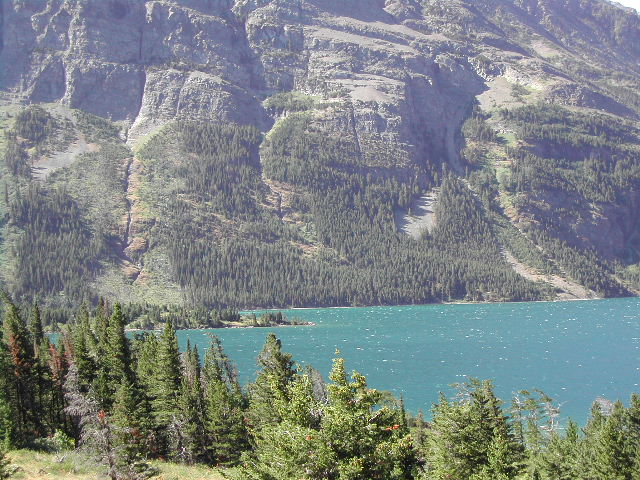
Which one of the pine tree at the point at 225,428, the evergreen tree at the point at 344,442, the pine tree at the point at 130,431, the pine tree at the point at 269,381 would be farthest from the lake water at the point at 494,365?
the evergreen tree at the point at 344,442

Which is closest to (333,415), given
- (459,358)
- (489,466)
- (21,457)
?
(489,466)

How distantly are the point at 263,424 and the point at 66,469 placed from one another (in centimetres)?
1492

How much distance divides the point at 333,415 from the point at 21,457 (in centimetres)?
3803

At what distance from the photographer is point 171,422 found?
66.7m

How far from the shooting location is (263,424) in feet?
178

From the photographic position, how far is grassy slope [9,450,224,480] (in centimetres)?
5028

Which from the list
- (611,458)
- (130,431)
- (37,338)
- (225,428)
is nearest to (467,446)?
(611,458)

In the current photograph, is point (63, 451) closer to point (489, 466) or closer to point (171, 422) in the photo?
point (171, 422)

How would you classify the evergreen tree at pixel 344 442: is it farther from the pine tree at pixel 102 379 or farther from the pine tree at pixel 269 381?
the pine tree at pixel 102 379

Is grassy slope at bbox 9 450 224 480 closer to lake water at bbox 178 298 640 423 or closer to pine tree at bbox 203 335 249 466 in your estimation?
pine tree at bbox 203 335 249 466

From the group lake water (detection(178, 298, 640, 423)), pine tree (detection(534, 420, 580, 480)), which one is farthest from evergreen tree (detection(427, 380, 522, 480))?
lake water (detection(178, 298, 640, 423))

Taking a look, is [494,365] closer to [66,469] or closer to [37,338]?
[37,338]

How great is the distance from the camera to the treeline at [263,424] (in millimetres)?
29484

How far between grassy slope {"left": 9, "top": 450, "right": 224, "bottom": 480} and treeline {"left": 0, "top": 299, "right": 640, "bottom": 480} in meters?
1.41
